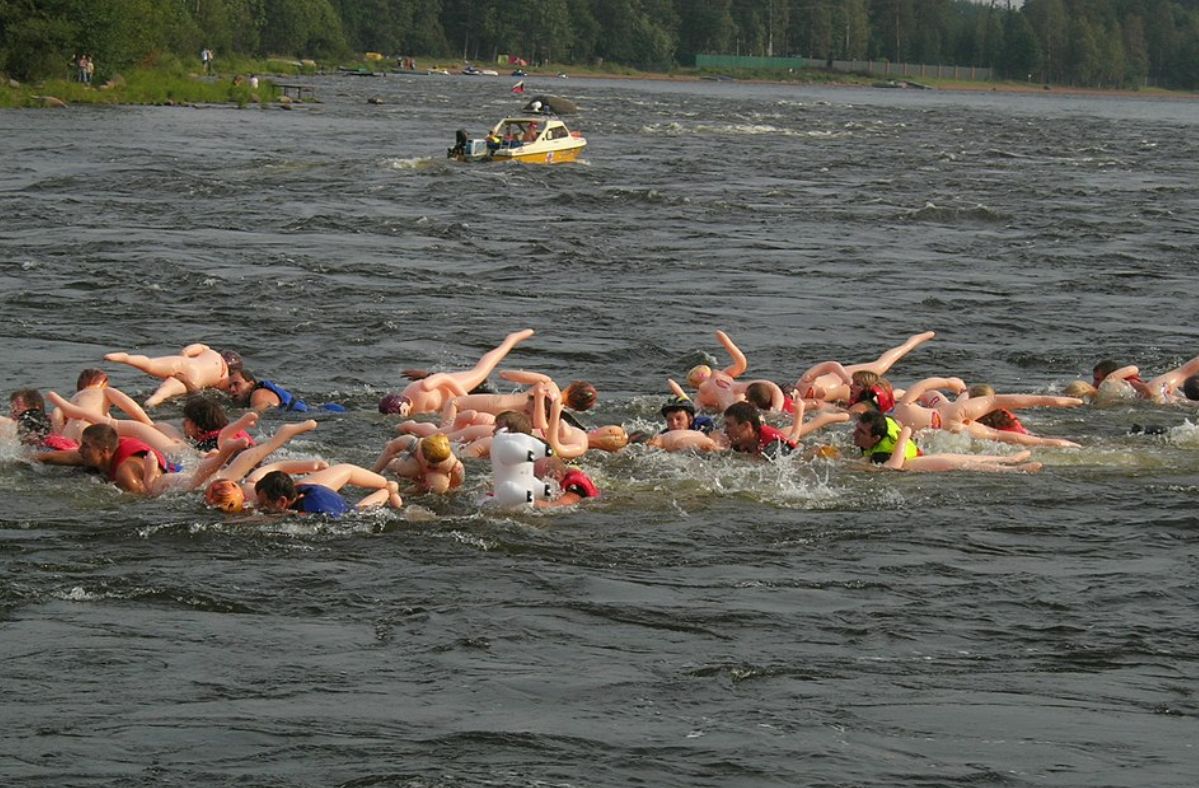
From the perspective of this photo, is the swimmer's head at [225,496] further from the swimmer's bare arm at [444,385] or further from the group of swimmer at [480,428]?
the swimmer's bare arm at [444,385]

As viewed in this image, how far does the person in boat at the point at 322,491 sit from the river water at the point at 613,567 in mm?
219

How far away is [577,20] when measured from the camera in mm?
191625

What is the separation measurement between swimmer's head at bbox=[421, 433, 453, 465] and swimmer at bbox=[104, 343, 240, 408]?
4.63m

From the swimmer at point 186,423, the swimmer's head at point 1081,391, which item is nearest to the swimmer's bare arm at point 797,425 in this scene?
the swimmer's head at point 1081,391

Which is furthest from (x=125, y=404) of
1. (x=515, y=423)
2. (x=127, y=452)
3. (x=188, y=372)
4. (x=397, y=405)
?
(x=515, y=423)

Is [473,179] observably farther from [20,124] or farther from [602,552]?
[602,552]

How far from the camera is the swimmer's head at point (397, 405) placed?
1705 centimetres

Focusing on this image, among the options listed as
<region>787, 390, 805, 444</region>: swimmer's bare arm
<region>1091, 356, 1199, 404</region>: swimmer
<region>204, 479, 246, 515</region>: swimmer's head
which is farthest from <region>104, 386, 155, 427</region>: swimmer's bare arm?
<region>1091, 356, 1199, 404</region>: swimmer

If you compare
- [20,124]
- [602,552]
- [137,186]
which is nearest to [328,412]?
[602,552]

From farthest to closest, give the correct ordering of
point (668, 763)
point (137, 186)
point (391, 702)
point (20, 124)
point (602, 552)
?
point (20, 124) < point (137, 186) < point (602, 552) < point (391, 702) < point (668, 763)

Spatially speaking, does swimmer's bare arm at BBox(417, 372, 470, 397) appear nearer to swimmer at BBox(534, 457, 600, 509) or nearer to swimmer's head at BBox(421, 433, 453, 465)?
swimmer at BBox(534, 457, 600, 509)

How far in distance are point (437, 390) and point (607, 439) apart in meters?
2.27

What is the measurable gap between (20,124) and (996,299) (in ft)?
127

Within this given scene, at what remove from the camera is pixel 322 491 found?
13625 millimetres
